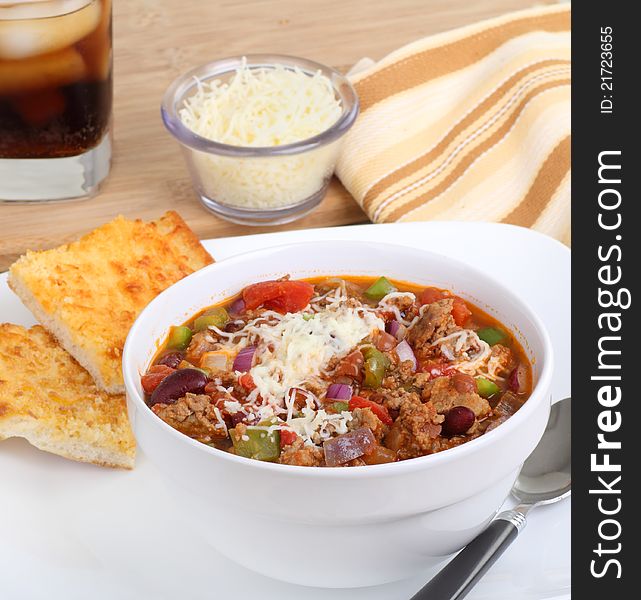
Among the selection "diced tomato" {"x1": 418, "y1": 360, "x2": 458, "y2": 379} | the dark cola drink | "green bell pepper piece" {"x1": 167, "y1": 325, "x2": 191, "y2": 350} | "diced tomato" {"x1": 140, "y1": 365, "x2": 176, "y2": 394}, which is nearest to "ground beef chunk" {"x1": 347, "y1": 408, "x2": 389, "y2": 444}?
"diced tomato" {"x1": 418, "y1": 360, "x2": 458, "y2": 379}

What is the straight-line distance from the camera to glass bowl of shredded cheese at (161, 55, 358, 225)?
13.4 feet

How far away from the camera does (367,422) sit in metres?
2.22

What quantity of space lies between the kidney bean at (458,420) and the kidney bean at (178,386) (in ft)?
1.95

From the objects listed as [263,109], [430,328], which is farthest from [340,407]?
[263,109]

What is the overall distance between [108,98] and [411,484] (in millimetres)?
2760

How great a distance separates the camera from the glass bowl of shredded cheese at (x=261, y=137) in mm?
4098

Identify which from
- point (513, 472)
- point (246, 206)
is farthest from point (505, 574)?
point (246, 206)

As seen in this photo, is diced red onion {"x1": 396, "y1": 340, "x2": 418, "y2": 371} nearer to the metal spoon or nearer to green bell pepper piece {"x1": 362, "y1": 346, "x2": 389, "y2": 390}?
green bell pepper piece {"x1": 362, "y1": 346, "x2": 389, "y2": 390}

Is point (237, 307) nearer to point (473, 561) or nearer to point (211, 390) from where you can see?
point (211, 390)

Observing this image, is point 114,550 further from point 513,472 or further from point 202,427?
point 513,472

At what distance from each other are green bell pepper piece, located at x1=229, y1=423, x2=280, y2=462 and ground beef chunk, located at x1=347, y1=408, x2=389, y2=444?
0.17 metres

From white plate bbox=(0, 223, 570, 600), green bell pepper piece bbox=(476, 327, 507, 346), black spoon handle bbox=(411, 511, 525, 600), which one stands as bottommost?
white plate bbox=(0, 223, 570, 600)

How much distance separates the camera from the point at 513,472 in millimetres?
2342

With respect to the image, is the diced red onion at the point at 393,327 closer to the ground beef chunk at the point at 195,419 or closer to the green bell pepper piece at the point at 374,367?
the green bell pepper piece at the point at 374,367
